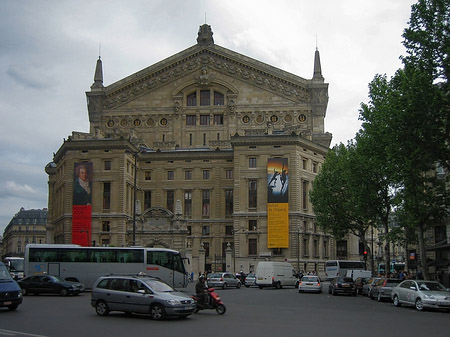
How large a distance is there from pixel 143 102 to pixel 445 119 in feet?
197

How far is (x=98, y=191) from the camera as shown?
79312 millimetres

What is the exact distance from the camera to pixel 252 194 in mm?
78438

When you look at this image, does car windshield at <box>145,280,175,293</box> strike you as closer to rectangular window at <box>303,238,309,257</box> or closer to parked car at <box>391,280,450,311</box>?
parked car at <box>391,280,450,311</box>

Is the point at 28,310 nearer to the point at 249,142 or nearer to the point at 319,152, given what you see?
the point at 249,142

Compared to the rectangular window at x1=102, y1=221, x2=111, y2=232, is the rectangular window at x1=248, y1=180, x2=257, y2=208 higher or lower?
the rectangular window at x1=248, y1=180, x2=257, y2=208

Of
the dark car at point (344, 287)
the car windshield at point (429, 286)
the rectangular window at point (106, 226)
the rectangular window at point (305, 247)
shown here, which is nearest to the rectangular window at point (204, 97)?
the rectangular window at point (106, 226)

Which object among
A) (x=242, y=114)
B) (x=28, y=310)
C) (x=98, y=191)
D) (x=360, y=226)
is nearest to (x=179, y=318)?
(x=28, y=310)

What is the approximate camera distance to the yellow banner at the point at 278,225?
75.1 meters

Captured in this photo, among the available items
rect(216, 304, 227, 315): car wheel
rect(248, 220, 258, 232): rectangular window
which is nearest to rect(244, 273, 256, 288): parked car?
rect(248, 220, 258, 232): rectangular window

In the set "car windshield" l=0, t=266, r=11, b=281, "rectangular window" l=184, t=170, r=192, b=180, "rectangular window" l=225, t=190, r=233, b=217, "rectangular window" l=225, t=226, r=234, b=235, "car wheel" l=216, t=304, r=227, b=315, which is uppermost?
"rectangular window" l=184, t=170, r=192, b=180

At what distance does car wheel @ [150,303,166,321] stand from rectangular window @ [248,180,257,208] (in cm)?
5527

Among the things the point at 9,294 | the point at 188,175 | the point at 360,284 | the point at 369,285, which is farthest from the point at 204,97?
the point at 9,294

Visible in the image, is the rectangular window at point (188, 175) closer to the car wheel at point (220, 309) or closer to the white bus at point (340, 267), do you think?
the white bus at point (340, 267)

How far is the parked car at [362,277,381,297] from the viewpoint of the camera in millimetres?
41525
